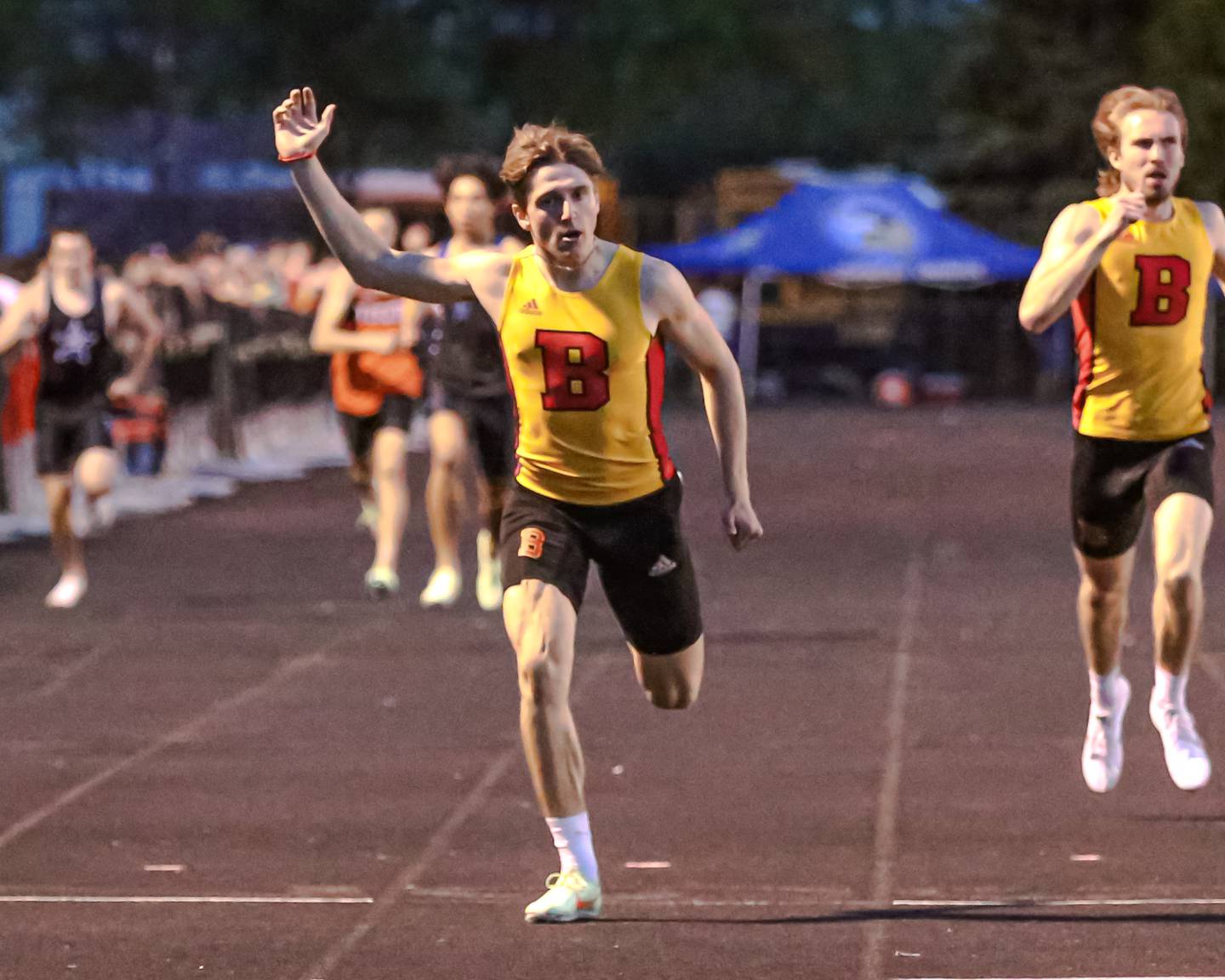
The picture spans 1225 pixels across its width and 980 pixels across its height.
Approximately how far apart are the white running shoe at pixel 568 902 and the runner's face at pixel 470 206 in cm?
578

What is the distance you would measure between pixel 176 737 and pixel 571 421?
3.51 meters

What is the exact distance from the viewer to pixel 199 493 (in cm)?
2128

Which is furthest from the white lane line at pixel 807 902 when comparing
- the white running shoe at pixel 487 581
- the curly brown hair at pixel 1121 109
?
the white running shoe at pixel 487 581

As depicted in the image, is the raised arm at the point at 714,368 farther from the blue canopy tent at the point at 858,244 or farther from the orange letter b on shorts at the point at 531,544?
the blue canopy tent at the point at 858,244

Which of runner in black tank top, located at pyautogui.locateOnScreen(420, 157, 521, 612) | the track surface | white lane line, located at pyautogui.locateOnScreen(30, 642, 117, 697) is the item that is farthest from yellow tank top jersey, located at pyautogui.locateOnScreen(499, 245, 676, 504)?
runner in black tank top, located at pyautogui.locateOnScreen(420, 157, 521, 612)

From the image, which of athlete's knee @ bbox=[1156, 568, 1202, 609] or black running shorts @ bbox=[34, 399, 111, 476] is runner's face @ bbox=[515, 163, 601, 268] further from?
black running shorts @ bbox=[34, 399, 111, 476]

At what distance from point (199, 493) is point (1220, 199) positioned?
1938 cm

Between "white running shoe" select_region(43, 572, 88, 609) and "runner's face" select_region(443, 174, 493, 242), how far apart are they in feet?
10.8

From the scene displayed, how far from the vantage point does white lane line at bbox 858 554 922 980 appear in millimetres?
6305

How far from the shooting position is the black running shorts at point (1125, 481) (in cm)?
809

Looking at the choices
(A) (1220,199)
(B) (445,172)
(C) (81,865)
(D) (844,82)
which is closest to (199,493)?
(B) (445,172)

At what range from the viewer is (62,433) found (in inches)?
536

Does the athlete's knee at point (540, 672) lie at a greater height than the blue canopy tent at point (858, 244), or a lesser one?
greater

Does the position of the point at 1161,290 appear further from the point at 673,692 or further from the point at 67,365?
the point at 67,365
